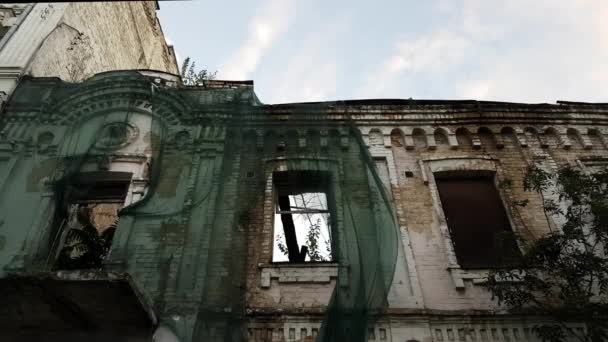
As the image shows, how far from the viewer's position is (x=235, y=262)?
6348 millimetres

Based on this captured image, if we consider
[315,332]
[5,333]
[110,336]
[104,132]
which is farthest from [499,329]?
[104,132]

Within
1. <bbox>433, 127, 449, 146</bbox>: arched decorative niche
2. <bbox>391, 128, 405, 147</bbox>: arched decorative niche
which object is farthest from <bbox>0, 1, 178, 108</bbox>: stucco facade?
<bbox>433, 127, 449, 146</bbox>: arched decorative niche

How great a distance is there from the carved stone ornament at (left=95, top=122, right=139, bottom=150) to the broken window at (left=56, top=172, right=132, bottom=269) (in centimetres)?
56

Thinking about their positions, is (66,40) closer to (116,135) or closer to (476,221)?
(116,135)

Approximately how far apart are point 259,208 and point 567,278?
4.42m

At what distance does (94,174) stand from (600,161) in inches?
345

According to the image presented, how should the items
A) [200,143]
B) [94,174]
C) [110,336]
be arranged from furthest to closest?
[200,143]
[94,174]
[110,336]

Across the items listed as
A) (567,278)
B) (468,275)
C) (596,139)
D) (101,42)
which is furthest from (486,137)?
(101,42)

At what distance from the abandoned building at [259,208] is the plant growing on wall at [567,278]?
0.30 meters

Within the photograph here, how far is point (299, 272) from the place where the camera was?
641 centimetres

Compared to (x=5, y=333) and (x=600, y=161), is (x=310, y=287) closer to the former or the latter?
(x=5, y=333)

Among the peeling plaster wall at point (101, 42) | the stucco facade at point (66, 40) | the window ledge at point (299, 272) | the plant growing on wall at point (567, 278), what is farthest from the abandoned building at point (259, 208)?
the peeling plaster wall at point (101, 42)

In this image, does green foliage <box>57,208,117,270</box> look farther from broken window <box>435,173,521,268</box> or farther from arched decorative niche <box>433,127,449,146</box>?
arched decorative niche <box>433,127,449,146</box>

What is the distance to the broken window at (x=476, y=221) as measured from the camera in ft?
21.6
